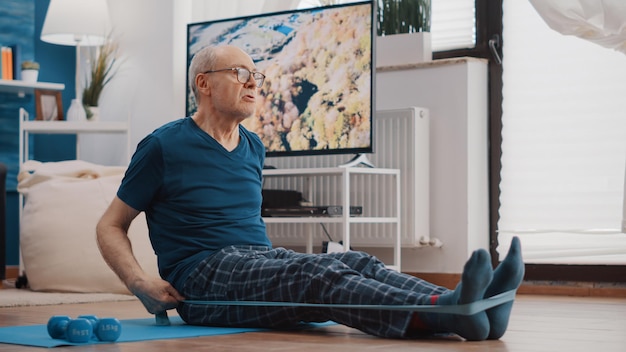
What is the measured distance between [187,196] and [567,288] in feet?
7.76

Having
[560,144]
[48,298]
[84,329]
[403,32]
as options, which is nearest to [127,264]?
[84,329]

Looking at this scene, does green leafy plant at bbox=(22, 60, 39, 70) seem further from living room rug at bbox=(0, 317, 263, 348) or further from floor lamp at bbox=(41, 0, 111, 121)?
living room rug at bbox=(0, 317, 263, 348)

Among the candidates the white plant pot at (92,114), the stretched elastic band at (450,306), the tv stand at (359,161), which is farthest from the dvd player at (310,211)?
the stretched elastic band at (450,306)

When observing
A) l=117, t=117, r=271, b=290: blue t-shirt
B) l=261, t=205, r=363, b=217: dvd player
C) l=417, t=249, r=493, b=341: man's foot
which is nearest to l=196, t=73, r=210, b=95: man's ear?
l=117, t=117, r=271, b=290: blue t-shirt

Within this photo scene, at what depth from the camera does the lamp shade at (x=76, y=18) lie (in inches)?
199

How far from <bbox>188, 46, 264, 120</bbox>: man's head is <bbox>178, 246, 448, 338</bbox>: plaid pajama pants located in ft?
1.24

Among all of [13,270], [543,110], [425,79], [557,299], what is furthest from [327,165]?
[13,270]

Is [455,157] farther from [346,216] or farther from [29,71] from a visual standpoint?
[29,71]

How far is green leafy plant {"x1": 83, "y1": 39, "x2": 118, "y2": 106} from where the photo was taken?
530 centimetres

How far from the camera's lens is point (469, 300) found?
1.89 m

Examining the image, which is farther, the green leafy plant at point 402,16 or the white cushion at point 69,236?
the green leafy plant at point 402,16

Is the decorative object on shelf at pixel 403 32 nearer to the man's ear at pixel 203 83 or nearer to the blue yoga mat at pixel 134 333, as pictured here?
the man's ear at pixel 203 83

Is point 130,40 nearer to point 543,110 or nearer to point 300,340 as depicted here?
point 543,110

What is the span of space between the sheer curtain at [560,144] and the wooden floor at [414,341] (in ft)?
3.67
